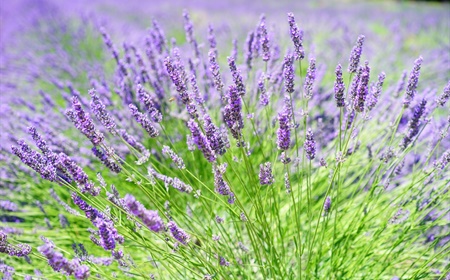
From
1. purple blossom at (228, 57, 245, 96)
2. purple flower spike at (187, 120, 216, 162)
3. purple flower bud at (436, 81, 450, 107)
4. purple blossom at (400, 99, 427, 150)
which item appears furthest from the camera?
purple blossom at (400, 99, 427, 150)

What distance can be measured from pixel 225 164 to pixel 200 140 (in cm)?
17

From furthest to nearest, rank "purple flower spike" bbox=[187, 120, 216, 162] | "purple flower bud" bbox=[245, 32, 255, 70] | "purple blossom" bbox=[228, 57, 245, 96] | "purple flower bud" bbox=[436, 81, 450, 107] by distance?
1. "purple flower bud" bbox=[245, 32, 255, 70]
2. "purple flower bud" bbox=[436, 81, 450, 107]
3. "purple blossom" bbox=[228, 57, 245, 96]
4. "purple flower spike" bbox=[187, 120, 216, 162]

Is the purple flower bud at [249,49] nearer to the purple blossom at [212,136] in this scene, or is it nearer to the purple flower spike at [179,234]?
the purple blossom at [212,136]

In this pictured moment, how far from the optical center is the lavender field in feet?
4.33

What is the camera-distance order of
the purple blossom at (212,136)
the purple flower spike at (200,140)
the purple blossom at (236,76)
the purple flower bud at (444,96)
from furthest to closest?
the purple flower bud at (444,96) → the purple blossom at (236,76) → the purple blossom at (212,136) → the purple flower spike at (200,140)

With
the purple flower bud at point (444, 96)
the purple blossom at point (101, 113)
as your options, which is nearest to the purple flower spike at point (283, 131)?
the purple blossom at point (101, 113)

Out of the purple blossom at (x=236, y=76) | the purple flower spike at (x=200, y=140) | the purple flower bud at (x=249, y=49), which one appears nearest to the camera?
the purple flower spike at (x=200, y=140)

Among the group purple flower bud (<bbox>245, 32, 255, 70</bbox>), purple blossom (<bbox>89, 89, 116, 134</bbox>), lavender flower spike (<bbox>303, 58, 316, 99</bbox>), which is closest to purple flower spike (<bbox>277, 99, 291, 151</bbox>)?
lavender flower spike (<bbox>303, 58, 316, 99</bbox>)

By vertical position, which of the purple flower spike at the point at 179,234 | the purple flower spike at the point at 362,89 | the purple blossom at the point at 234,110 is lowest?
the purple flower spike at the point at 179,234

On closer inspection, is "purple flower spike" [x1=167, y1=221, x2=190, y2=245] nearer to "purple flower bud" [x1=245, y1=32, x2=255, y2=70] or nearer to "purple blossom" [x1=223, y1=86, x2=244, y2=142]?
"purple blossom" [x1=223, y1=86, x2=244, y2=142]

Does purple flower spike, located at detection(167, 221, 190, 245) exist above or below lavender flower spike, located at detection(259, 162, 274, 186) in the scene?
below

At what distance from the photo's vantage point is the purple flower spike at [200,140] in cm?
112

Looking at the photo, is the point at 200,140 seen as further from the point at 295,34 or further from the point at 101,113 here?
the point at 295,34

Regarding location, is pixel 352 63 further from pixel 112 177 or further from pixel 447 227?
pixel 112 177
